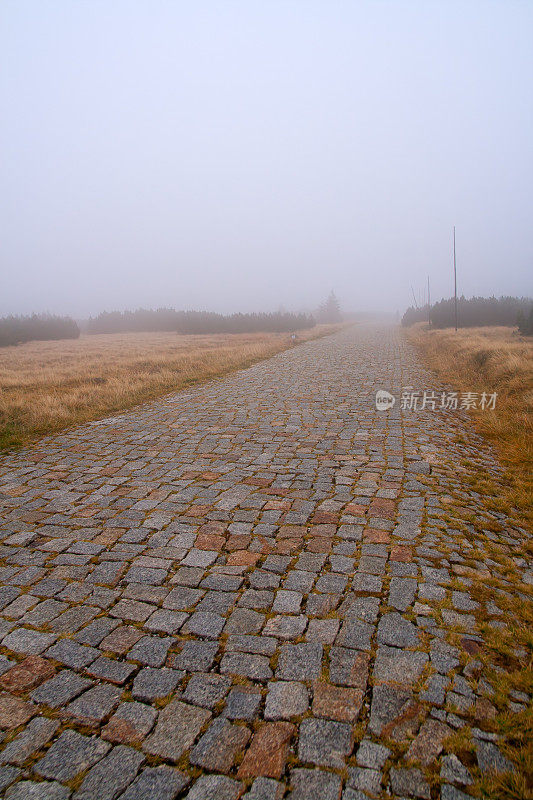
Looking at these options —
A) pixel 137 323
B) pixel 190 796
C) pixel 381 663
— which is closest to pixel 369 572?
pixel 381 663

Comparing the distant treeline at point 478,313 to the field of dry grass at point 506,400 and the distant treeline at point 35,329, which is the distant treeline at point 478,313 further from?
the distant treeline at point 35,329

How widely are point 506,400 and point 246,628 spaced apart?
314 inches

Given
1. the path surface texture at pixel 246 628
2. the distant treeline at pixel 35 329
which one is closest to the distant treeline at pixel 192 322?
the distant treeline at pixel 35 329

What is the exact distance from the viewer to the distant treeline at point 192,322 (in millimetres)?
41828

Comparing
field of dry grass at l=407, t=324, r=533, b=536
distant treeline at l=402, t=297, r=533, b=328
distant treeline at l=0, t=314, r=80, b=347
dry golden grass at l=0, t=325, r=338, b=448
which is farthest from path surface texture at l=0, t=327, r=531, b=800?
distant treeline at l=402, t=297, r=533, b=328

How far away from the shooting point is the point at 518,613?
2.72 metres

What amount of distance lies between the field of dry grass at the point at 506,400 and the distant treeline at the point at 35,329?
31132 millimetres

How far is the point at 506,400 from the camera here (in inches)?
337

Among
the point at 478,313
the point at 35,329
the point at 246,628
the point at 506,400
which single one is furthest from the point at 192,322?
the point at 246,628

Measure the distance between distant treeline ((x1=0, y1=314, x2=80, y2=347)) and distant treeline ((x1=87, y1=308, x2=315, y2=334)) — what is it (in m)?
10.1

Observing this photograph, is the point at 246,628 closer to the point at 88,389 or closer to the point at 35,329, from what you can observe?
the point at 88,389

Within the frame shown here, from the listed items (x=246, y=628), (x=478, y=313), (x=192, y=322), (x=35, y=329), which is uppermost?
(x=35, y=329)

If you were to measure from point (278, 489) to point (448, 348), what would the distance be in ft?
51.8

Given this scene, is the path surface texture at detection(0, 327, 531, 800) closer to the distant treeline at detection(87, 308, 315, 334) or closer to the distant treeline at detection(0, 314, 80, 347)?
the distant treeline at detection(0, 314, 80, 347)
